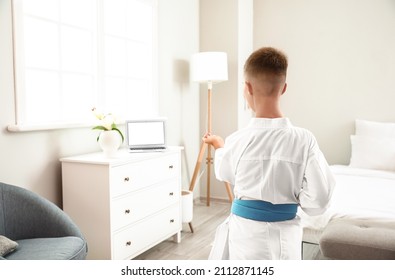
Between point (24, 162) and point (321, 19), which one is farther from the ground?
point (321, 19)

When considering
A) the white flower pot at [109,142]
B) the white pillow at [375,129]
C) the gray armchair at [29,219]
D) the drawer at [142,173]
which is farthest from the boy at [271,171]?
the white pillow at [375,129]

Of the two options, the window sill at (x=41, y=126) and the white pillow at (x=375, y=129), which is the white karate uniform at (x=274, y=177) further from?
the white pillow at (x=375, y=129)

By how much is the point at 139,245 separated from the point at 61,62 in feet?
4.59

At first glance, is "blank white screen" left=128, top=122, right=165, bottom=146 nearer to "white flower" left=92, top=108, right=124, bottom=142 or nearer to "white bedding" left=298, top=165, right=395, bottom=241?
"white flower" left=92, top=108, right=124, bottom=142

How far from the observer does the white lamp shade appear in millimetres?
4098

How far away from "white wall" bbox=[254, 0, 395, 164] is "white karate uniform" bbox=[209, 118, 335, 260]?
345 cm

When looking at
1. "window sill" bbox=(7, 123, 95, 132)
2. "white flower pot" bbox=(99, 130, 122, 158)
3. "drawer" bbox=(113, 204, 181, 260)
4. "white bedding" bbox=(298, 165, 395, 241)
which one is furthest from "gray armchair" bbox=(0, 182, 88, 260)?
"white bedding" bbox=(298, 165, 395, 241)

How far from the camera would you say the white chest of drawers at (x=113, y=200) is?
8.21ft

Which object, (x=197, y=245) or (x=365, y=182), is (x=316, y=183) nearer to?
(x=197, y=245)

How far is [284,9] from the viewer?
190 inches

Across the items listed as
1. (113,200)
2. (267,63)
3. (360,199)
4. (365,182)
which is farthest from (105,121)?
(365,182)

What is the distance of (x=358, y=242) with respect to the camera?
6.97ft
